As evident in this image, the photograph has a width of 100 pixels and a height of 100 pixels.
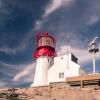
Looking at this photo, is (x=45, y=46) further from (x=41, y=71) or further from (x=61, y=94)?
(x=61, y=94)

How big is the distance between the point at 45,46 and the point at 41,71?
17.9ft

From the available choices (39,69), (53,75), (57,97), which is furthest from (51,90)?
(39,69)

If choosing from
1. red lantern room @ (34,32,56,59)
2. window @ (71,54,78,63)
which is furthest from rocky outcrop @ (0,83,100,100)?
red lantern room @ (34,32,56,59)

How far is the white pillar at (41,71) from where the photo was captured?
45531 millimetres

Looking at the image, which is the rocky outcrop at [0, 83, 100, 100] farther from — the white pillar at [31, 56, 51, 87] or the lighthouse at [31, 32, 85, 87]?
the white pillar at [31, 56, 51, 87]

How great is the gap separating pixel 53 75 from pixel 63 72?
232 centimetres

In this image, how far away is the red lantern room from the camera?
48.0 meters

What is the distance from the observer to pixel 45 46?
159 ft

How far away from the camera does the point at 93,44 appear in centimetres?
4181

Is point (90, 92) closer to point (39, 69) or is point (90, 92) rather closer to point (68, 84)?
point (68, 84)

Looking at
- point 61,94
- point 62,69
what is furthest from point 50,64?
point 61,94

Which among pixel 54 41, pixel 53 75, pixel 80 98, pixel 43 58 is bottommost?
pixel 80 98

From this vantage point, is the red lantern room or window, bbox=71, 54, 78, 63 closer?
window, bbox=71, 54, 78, 63

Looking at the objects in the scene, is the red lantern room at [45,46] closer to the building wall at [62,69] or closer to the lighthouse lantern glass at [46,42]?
the lighthouse lantern glass at [46,42]
